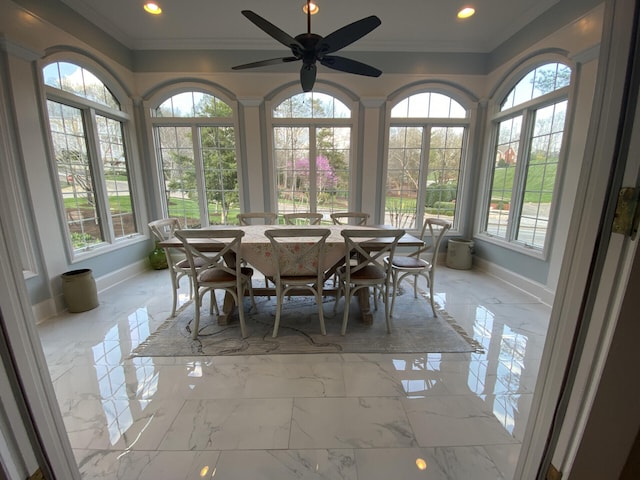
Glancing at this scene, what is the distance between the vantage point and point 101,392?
1.72m

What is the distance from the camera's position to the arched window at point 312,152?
4133 mm

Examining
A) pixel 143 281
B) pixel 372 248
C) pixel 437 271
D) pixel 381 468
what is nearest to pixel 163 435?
pixel 381 468

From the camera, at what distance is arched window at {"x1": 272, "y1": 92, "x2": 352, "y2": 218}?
13.6 feet

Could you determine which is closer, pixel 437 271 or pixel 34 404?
pixel 34 404

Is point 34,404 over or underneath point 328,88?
underneath

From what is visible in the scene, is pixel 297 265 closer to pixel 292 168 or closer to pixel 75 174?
pixel 292 168

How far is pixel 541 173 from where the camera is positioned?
3.19 m

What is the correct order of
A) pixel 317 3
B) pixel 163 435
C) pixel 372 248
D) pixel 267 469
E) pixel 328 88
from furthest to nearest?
pixel 328 88, pixel 317 3, pixel 372 248, pixel 163 435, pixel 267 469

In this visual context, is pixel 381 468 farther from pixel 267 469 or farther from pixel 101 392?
pixel 101 392

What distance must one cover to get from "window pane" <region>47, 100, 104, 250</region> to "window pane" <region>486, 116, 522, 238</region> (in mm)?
5433

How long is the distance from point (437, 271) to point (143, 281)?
422 centimetres

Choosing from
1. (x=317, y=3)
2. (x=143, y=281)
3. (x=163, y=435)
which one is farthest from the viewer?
(x=143, y=281)

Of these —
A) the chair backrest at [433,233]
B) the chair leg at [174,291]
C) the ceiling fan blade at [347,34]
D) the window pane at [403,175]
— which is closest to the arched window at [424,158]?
the window pane at [403,175]

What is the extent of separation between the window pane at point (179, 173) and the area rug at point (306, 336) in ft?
7.08
